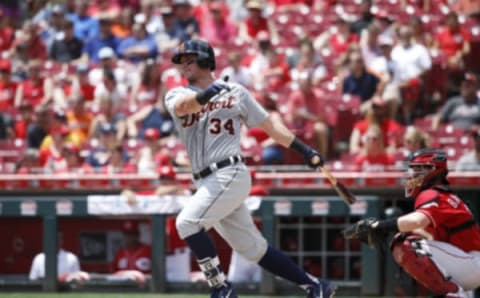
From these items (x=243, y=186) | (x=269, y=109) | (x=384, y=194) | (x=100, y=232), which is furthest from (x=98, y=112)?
(x=243, y=186)

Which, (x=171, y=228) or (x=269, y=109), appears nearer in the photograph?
(x=171, y=228)

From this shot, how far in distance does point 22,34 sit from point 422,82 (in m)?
5.62

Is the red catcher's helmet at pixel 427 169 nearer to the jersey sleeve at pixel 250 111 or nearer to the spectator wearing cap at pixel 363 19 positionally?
the jersey sleeve at pixel 250 111

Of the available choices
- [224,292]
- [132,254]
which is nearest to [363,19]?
[132,254]

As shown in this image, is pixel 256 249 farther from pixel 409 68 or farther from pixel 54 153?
pixel 409 68

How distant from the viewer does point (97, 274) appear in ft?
33.1

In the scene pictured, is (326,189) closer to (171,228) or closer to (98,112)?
(171,228)

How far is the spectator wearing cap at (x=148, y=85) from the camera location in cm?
1342

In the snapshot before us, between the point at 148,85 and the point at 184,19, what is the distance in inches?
57.1

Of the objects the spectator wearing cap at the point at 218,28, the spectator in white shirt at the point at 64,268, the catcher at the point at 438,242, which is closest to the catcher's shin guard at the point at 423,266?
the catcher at the point at 438,242

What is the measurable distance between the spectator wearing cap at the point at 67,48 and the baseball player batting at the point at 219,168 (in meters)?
8.05

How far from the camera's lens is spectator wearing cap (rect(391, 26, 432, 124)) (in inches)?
497

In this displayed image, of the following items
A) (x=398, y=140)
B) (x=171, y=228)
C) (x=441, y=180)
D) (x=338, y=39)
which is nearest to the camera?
A: (x=441, y=180)

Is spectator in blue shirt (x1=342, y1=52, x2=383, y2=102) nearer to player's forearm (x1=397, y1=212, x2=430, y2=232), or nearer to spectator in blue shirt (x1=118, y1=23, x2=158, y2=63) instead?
spectator in blue shirt (x1=118, y1=23, x2=158, y2=63)
